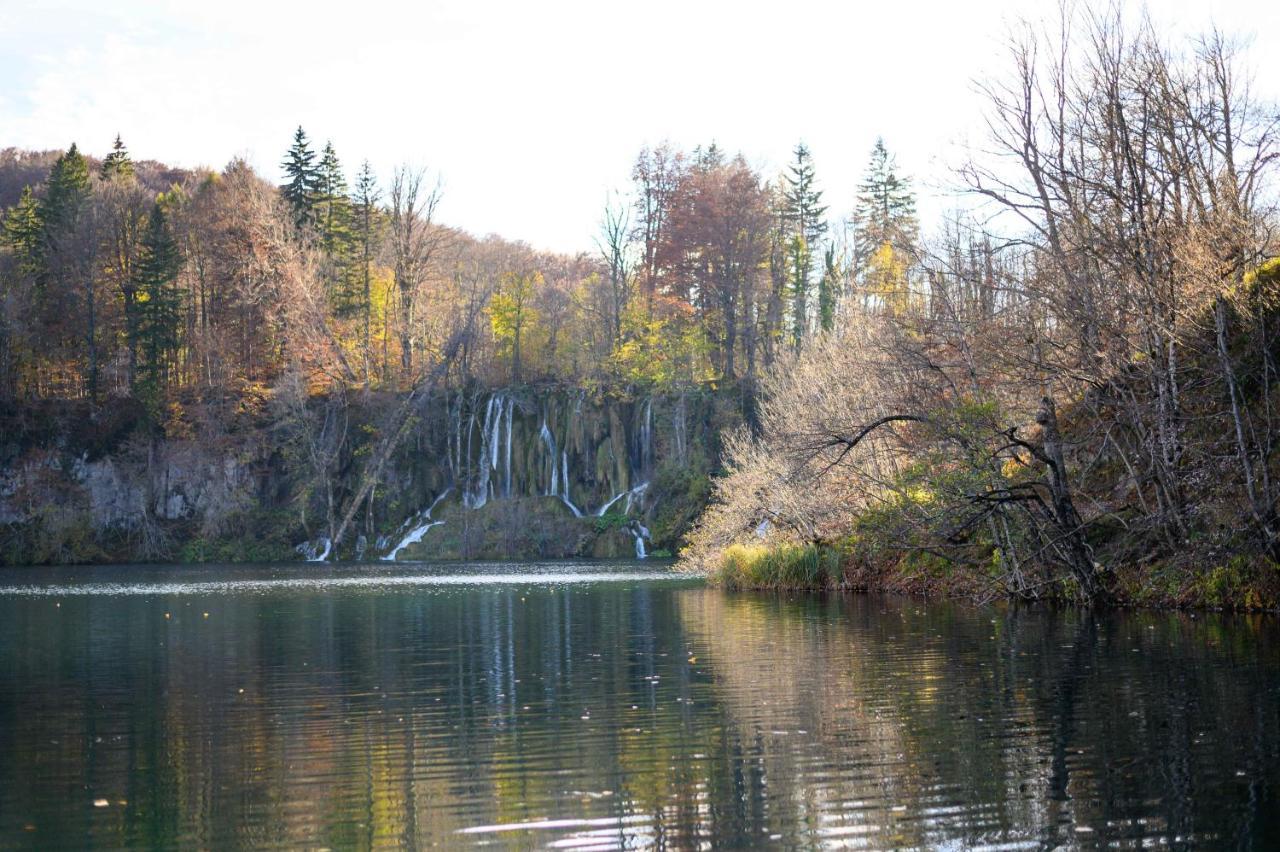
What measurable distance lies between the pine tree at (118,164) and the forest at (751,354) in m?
0.33

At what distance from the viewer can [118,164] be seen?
8569 centimetres

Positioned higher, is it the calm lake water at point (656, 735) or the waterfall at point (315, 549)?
the waterfall at point (315, 549)

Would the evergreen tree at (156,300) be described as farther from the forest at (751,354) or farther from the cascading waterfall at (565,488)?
the cascading waterfall at (565,488)

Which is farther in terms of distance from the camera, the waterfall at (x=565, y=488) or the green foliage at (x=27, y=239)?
the green foliage at (x=27, y=239)

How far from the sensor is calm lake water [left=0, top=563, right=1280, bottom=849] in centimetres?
883

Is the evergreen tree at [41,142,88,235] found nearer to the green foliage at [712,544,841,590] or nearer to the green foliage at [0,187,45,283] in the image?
the green foliage at [0,187,45,283]

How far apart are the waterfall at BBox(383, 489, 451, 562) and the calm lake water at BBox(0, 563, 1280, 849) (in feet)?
133

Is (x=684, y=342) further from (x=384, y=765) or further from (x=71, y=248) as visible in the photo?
(x=384, y=765)

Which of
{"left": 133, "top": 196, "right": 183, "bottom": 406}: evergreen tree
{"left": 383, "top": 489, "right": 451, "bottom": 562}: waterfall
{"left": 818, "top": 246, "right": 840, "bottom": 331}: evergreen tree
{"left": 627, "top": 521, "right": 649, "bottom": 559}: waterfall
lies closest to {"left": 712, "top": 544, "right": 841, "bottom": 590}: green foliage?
{"left": 627, "top": 521, "right": 649, "bottom": 559}: waterfall

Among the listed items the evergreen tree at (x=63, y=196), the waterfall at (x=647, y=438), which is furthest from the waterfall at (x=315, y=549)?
the evergreen tree at (x=63, y=196)

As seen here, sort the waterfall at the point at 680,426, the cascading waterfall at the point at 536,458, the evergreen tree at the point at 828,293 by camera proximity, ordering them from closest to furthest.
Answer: the cascading waterfall at the point at 536,458 < the waterfall at the point at 680,426 < the evergreen tree at the point at 828,293

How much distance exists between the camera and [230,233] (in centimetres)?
7319

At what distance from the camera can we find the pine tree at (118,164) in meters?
84.0

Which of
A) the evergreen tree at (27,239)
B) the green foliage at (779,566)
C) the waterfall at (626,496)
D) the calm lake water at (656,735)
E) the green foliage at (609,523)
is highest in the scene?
the evergreen tree at (27,239)
